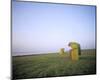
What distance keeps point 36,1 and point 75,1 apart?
0.43 meters

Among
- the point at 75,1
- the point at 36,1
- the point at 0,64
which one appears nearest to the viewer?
the point at 0,64

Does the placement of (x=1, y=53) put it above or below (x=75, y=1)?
below

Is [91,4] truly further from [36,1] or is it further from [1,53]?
[1,53]

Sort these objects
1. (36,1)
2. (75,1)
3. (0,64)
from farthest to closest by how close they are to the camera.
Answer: (75,1) < (36,1) < (0,64)

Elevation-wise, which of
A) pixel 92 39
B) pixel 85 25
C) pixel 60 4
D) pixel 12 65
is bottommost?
pixel 12 65

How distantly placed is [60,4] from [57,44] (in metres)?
0.42

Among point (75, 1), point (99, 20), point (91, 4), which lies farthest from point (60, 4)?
point (99, 20)

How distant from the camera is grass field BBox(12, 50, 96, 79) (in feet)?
5.94

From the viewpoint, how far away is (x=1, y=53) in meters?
1.75

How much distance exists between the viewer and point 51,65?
6.25 ft

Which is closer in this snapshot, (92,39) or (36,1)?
(36,1)

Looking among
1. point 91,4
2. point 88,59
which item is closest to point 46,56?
point 88,59

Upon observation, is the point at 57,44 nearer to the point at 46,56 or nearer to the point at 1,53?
the point at 46,56

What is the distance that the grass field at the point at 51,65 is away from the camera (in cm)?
181
